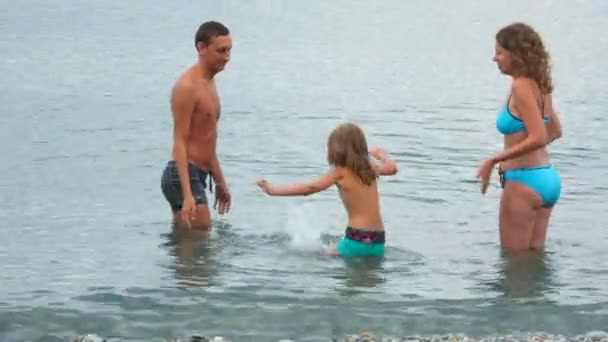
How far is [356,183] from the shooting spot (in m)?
10.3

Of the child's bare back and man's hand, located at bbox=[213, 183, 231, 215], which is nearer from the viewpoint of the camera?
the child's bare back

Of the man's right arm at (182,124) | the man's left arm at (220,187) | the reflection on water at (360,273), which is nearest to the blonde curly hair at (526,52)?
the reflection on water at (360,273)

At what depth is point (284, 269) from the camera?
10.8 metres

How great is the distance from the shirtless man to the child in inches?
31.7

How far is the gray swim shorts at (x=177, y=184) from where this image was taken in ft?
34.7

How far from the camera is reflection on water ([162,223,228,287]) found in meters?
10.4

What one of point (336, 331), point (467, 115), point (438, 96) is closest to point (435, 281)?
point (336, 331)

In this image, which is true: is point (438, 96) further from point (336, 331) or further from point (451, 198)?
point (336, 331)

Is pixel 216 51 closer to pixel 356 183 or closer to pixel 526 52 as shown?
pixel 356 183

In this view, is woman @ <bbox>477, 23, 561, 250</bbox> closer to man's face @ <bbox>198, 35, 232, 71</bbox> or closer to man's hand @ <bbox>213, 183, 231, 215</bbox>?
man's face @ <bbox>198, 35, 232, 71</bbox>

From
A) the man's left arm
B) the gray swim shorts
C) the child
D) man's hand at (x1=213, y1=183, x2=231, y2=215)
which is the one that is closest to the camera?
the child

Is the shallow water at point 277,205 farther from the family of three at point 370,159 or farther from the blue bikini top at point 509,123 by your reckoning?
the blue bikini top at point 509,123

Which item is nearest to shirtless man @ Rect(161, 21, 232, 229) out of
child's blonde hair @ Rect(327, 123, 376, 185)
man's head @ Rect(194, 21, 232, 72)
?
man's head @ Rect(194, 21, 232, 72)

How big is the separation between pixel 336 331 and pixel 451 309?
1.02 m
